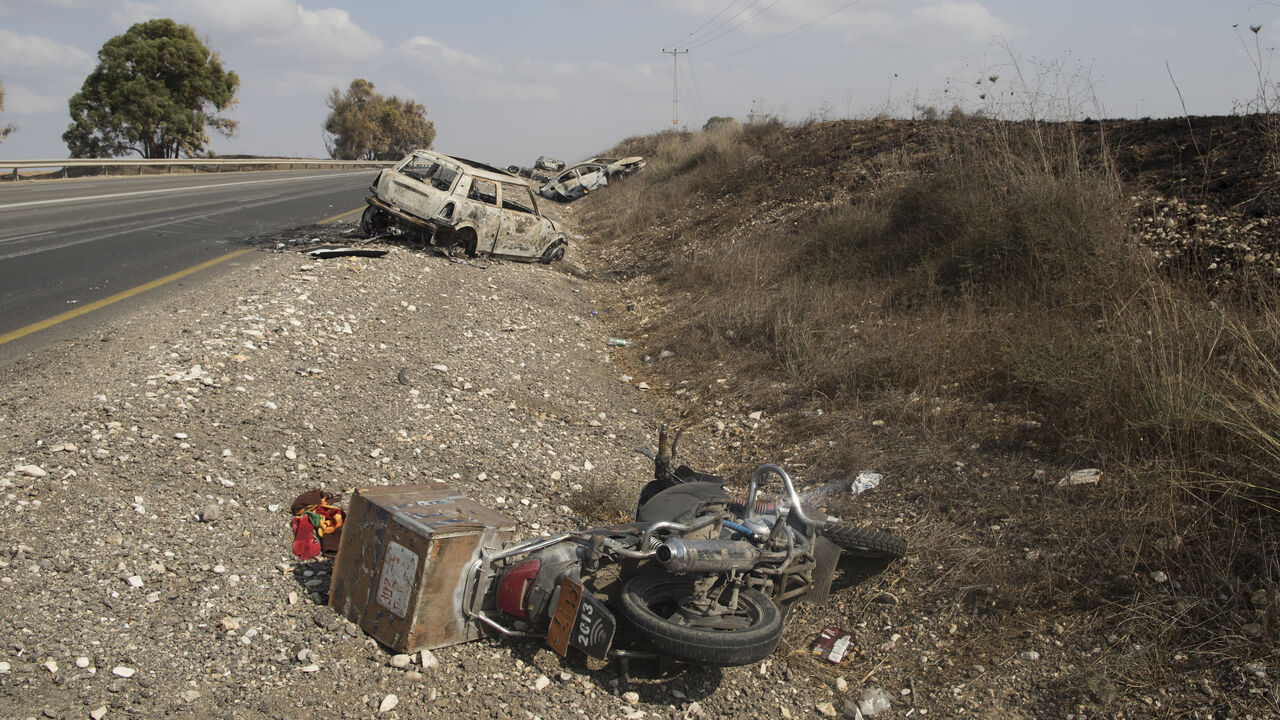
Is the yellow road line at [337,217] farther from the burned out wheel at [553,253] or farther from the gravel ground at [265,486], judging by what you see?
the gravel ground at [265,486]

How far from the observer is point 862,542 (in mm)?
3691

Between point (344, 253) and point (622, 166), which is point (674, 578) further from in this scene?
point (622, 166)

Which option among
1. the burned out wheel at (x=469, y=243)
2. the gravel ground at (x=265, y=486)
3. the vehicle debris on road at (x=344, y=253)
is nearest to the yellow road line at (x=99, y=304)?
the gravel ground at (x=265, y=486)

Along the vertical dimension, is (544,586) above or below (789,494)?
below

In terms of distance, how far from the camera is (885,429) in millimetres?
5234

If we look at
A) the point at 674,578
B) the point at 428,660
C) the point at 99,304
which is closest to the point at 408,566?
the point at 428,660

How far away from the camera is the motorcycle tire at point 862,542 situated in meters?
3.69

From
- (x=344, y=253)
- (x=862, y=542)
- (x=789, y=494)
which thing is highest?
(x=344, y=253)

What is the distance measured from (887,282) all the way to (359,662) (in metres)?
6.57

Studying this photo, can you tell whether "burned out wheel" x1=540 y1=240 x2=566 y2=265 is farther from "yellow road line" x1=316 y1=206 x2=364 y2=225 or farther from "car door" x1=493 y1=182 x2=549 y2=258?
"yellow road line" x1=316 y1=206 x2=364 y2=225

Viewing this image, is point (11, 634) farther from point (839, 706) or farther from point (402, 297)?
point (402, 297)

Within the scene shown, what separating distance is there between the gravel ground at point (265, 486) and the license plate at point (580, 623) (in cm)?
23

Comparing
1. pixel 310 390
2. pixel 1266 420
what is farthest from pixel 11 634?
pixel 1266 420

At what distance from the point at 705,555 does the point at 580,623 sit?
540mm
